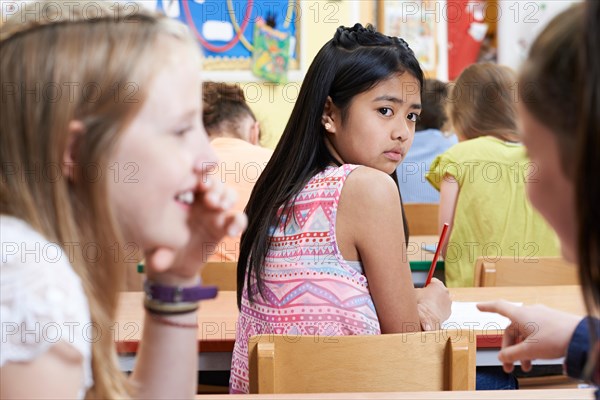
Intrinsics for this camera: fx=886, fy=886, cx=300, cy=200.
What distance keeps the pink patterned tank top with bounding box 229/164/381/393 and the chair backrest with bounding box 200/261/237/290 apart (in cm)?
50

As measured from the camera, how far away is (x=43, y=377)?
28.7 inches

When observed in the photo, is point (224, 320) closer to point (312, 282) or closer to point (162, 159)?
point (312, 282)

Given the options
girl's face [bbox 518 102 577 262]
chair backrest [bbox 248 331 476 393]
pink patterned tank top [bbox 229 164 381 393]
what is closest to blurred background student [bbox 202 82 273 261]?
pink patterned tank top [bbox 229 164 381 393]

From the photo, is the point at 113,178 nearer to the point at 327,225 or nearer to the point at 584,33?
the point at 584,33

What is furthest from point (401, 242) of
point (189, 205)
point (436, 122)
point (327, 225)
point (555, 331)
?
point (436, 122)

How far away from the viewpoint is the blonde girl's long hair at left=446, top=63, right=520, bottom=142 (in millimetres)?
2787

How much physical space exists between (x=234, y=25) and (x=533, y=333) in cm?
369

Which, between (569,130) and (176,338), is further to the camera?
(176,338)

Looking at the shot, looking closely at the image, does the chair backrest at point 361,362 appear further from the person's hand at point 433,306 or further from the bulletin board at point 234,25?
the bulletin board at point 234,25

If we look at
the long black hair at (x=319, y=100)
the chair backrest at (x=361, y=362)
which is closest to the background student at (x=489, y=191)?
the long black hair at (x=319, y=100)

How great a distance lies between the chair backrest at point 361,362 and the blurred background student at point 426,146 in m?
2.28

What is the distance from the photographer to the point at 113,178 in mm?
805

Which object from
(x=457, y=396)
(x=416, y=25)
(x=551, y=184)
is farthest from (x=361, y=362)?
(x=416, y=25)

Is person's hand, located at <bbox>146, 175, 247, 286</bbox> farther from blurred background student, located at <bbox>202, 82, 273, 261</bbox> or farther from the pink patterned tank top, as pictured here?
blurred background student, located at <bbox>202, 82, 273, 261</bbox>
